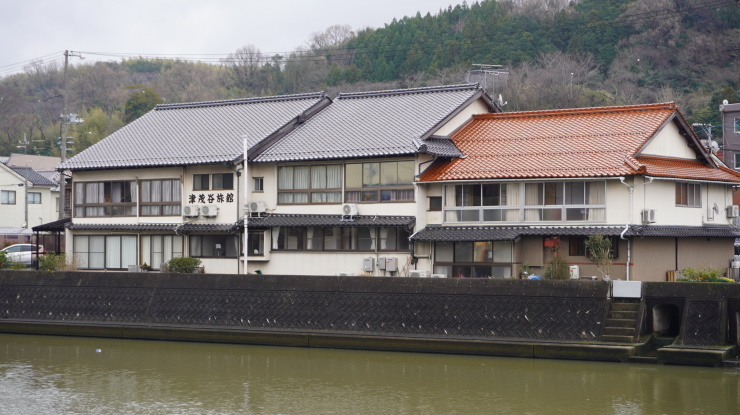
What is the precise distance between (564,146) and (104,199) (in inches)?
772

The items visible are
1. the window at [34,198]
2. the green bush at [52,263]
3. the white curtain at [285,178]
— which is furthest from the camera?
the window at [34,198]

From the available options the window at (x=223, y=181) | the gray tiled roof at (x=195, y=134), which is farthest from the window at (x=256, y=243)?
the gray tiled roof at (x=195, y=134)

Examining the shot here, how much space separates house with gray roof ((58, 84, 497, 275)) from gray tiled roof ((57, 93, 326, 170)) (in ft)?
0.27

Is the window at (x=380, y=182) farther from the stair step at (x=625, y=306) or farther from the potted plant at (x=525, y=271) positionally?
the stair step at (x=625, y=306)

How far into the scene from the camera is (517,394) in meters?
21.2

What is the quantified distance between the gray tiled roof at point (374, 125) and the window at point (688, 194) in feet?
28.7

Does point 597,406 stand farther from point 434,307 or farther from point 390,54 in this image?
point 390,54

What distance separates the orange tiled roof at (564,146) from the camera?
100 feet

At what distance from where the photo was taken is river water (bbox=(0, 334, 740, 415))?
65.8 feet

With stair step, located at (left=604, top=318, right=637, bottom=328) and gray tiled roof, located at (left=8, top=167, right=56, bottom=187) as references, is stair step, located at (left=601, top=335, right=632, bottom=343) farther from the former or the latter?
gray tiled roof, located at (left=8, top=167, right=56, bottom=187)

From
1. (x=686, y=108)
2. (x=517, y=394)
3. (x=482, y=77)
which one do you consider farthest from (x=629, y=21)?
(x=517, y=394)

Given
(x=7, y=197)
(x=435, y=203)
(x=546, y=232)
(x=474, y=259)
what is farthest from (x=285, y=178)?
(x=7, y=197)

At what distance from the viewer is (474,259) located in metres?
31.8

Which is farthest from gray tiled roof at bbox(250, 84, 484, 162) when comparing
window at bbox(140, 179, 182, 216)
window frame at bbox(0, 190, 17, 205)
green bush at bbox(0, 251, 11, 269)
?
window frame at bbox(0, 190, 17, 205)
